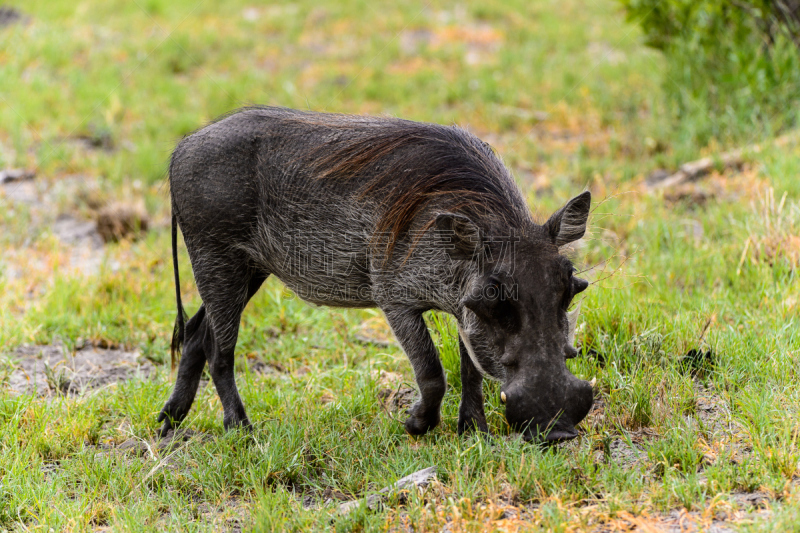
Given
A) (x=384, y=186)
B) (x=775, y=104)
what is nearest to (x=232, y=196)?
(x=384, y=186)

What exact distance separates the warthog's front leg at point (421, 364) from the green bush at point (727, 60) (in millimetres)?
4314

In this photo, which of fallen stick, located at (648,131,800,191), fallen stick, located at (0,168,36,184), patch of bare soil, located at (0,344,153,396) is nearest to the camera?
patch of bare soil, located at (0,344,153,396)

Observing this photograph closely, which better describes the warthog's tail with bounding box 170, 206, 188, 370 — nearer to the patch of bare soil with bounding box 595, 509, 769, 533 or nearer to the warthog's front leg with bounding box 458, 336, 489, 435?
the warthog's front leg with bounding box 458, 336, 489, 435

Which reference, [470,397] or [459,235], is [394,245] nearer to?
[459,235]

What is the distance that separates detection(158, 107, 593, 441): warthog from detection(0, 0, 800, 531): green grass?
279 mm

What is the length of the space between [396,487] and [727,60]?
5783 mm

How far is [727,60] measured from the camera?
7047 millimetres

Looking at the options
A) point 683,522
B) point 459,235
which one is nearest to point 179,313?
point 459,235

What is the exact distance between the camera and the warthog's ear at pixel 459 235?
2896 mm

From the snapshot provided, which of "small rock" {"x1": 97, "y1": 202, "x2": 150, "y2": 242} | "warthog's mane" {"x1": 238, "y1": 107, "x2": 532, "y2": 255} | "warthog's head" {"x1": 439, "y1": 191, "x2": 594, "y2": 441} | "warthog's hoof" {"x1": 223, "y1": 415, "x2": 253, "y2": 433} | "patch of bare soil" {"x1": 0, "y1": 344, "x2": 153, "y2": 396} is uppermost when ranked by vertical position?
"warthog's mane" {"x1": 238, "y1": 107, "x2": 532, "y2": 255}

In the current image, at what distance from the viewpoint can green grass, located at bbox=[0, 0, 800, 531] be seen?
9.26 feet

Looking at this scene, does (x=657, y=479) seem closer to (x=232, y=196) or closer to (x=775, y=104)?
(x=232, y=196)

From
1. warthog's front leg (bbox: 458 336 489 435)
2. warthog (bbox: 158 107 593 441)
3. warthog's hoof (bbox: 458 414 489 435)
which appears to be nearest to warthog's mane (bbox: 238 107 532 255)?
warthog (bbox: 158 107 593 441)

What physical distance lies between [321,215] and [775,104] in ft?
15.9
